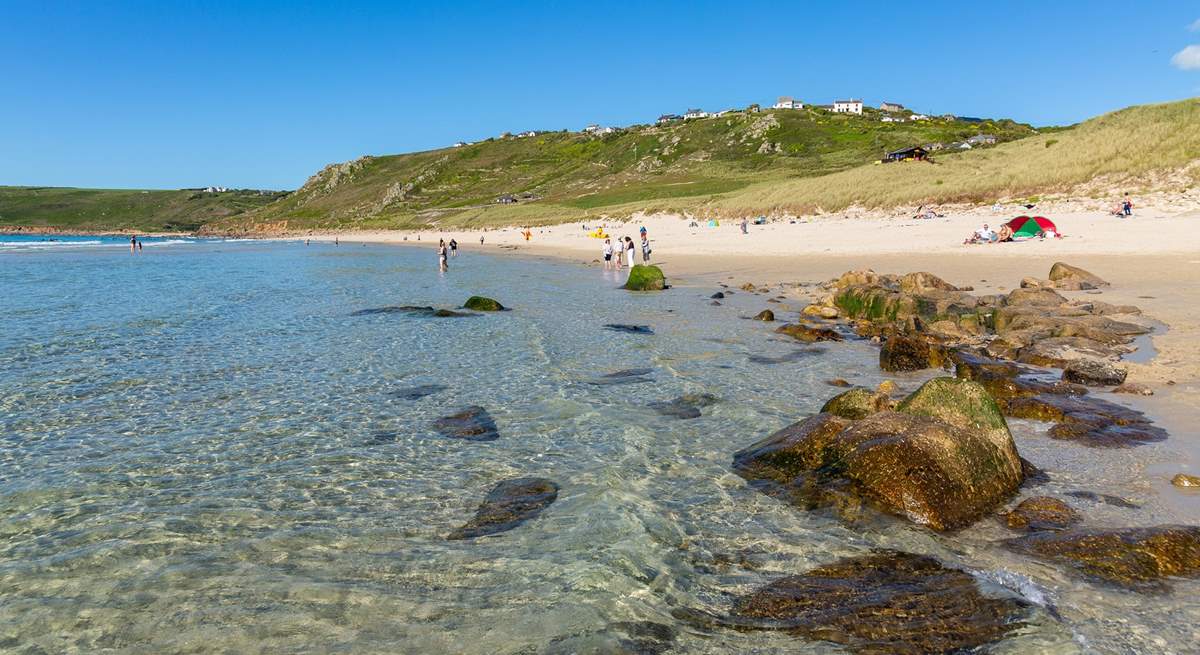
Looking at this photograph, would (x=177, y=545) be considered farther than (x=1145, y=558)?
Yes

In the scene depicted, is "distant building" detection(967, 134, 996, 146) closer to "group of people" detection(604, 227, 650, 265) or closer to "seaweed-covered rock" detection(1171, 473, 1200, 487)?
"group of people" detection(604, 227, 650, 265)

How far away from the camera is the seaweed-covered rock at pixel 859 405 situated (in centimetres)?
923

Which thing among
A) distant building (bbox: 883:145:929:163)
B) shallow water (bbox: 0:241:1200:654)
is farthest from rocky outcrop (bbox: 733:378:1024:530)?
distant building (bbox: 883:145:929:163)

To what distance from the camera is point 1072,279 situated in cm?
2242

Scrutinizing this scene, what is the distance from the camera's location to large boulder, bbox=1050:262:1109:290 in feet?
72.6

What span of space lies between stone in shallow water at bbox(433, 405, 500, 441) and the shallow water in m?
0.23

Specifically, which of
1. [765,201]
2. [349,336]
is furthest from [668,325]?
[765,201]

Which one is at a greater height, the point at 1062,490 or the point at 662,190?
the point at 662,190

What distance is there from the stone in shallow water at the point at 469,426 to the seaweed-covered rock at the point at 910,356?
323 inches

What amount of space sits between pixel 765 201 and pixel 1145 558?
68.9m

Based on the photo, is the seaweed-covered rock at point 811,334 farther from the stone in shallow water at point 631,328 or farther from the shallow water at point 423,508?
the stone in shallow water at point 631,328

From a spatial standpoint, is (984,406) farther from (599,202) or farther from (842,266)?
(599,202)

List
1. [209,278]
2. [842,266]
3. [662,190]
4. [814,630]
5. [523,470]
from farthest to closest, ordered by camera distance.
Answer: [662,190] → [209,278] → [842,266] → [523,470] → [814,630]

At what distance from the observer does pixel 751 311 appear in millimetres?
22266
